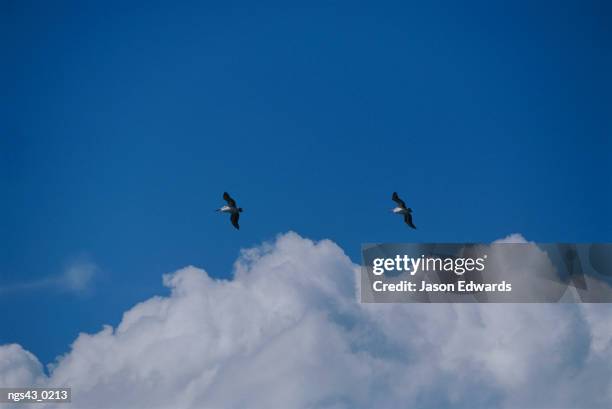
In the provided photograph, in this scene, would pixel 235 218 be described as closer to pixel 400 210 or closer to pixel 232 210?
pixel 232 210

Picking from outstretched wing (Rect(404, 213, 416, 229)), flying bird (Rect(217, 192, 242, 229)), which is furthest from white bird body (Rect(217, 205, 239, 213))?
outstretched wing (Rect(404, 213, 416, 229))

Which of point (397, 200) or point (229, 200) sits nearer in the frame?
point (397, 200)

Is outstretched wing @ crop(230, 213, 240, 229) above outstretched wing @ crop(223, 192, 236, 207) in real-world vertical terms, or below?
below

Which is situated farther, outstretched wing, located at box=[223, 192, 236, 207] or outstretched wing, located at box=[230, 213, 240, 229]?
outstretched wing, located at box=[230, 213, 240, 229]

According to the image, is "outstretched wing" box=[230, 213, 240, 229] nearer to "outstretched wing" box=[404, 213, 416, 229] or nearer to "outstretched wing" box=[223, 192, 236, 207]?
"outstretched wing" box=[223, 192, 236, 207]

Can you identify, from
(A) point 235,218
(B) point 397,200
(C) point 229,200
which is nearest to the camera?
(B) point 397,200

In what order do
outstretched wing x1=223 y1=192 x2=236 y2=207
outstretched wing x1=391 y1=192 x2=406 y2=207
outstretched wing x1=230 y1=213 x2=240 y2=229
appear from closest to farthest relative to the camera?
outstretched wing x1=391 y1=192 x2=406 y2=207, outstretched wing x1=223 y1=192 x2=236 y2=207, outstretched wing x1=230 y1=213 x2=240 y2=229

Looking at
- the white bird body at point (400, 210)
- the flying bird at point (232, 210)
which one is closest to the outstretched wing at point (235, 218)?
the flying bird at point (232, 210)

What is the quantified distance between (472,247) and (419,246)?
3215mm

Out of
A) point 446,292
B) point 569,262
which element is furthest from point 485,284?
point 569,262

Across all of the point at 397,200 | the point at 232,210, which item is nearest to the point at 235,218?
the point at 232,210

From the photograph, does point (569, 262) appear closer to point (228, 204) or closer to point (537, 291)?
point (537, 291)

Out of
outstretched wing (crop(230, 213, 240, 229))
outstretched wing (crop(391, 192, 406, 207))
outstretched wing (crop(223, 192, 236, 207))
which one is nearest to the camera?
outstretched wing (crop(391, 192, 406, 207))

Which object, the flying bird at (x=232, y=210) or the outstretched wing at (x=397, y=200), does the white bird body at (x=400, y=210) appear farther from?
the flying bird at (x=232, y=210)
